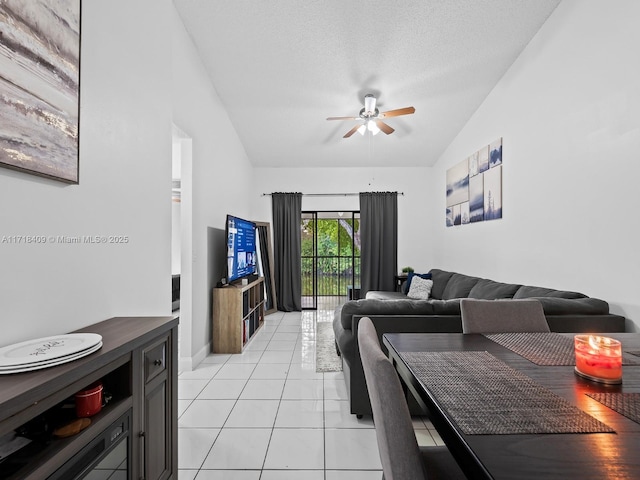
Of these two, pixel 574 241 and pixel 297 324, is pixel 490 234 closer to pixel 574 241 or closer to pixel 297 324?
pixel 574 241

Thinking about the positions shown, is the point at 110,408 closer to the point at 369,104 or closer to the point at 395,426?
the point at 395,426

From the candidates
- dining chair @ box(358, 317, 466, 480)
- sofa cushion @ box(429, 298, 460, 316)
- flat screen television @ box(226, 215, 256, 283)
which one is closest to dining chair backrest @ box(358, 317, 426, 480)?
dining chair @ box(358, 317, 466, 480)

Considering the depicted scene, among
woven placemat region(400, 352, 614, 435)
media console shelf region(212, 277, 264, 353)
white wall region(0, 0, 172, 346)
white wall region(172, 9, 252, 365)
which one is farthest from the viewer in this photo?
media console shelf region(212, 277, 264, 353)

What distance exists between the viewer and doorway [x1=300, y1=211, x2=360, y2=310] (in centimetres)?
618

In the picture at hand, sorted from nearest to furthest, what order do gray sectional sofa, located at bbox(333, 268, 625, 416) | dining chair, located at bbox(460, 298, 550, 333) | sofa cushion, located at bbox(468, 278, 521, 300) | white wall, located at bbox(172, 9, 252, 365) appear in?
1. dining chair, located at bbox(460, 298, 550, 333)
2. gray sectional sofa, located at bbox(333, 268, 625, 416)
3. white wall, located at bbox(172, 9, 252, 365)
4. sofa cushion, located at bbox(468, 278, 521, 300)

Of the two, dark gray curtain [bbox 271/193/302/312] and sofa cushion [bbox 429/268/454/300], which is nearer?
sofa cushion [bbox 429/268/454/300]

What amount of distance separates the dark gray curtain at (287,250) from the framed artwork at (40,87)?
4628mm

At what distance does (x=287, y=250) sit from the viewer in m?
5.94

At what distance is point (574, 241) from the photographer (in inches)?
101

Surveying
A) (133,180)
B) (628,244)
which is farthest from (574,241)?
(133,180)

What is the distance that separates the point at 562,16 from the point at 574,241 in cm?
186

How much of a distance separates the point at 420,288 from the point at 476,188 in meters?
1.63

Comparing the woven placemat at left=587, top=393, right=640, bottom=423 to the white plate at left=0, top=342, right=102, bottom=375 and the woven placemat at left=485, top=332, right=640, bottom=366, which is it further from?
the white plate at left=0, top=342, right=102, bottom=375

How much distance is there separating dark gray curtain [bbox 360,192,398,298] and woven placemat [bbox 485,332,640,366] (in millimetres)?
4346
